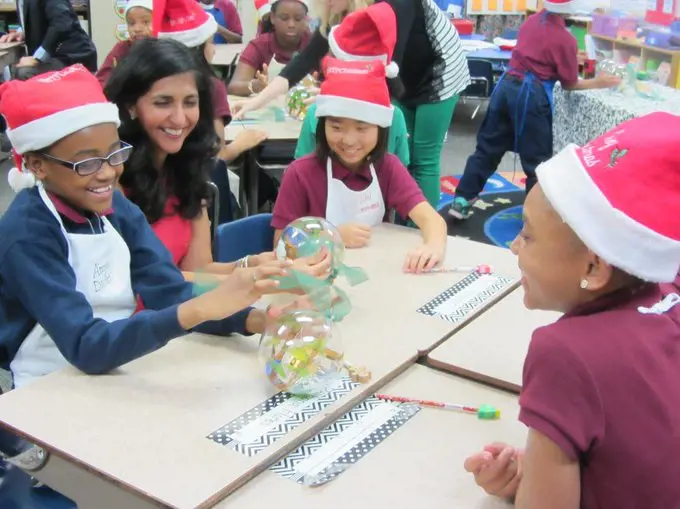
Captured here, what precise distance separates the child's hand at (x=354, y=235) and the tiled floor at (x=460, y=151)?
349 cm

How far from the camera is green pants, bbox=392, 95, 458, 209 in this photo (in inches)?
137

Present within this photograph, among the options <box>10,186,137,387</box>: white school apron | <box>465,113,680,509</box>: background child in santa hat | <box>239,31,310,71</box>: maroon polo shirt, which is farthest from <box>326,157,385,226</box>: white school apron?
<box>239,31,310,71</box>: maroon polo shirt

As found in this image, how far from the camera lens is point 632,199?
0.95 meters

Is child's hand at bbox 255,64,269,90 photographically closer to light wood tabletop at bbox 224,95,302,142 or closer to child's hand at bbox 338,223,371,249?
light wood tabletop at bbox 224,95,302,142

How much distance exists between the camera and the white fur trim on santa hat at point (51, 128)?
1.49 metres

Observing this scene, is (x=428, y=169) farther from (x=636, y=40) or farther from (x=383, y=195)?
(x=636, y=40)

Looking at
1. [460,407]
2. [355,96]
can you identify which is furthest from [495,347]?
[355,96]

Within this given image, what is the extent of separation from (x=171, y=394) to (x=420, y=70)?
2.44 m

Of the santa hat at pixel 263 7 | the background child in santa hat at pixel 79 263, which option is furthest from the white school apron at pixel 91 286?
the santa hat at pixel 263 7

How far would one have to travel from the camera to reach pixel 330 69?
8.06ft

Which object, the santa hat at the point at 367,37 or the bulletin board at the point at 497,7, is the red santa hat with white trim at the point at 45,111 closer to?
the santa hat at the point at 367,37

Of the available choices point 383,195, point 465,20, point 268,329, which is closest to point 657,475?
point 268,329

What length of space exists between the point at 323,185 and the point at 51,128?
3.26ft

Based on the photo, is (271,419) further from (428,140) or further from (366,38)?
(428,140)
